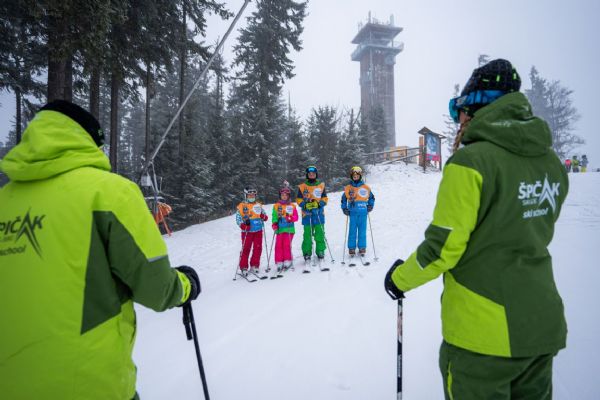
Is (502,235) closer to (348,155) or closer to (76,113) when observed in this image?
(76,113)

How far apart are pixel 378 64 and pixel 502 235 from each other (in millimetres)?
68786

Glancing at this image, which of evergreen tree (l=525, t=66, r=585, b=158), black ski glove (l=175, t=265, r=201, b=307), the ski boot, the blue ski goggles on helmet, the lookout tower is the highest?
the lookout tower

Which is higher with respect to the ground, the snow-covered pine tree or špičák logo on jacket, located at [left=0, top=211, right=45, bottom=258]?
the snow-covered pine tree

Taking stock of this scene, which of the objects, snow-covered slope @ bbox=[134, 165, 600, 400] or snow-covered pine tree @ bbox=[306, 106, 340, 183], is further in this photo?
snow-covered pine tree @ bbox=[306, 106, 340, 183]

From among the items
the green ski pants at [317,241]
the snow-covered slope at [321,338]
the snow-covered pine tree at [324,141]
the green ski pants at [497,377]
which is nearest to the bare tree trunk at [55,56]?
the snow-covered slope at [321,338]

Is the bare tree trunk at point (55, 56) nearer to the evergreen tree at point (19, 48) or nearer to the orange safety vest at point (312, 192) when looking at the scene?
the evergreen tree at point (19, 48)

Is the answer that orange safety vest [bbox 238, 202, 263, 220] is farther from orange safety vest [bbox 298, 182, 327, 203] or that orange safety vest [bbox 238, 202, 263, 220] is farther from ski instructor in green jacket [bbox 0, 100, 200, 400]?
ski instructor in green jacket [bbox 0, 100, 200, 400]

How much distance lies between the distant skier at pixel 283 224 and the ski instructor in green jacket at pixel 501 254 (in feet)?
19.0

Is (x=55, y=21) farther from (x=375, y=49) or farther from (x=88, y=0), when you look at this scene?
(x=375, y=49)

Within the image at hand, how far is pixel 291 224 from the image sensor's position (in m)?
7.50

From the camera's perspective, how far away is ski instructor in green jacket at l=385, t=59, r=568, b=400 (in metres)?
1.51

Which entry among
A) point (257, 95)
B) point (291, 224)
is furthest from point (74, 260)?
point (257, 95)

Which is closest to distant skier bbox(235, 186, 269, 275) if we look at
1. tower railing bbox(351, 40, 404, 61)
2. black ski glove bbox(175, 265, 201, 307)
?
black ski glove bbox(175, 265, 201, 307)

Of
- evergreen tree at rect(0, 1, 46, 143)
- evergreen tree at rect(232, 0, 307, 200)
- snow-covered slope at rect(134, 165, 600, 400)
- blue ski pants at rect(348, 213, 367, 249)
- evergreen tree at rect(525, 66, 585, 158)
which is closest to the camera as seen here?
snow-covered slope at rect(134, 165, 600, 400)
